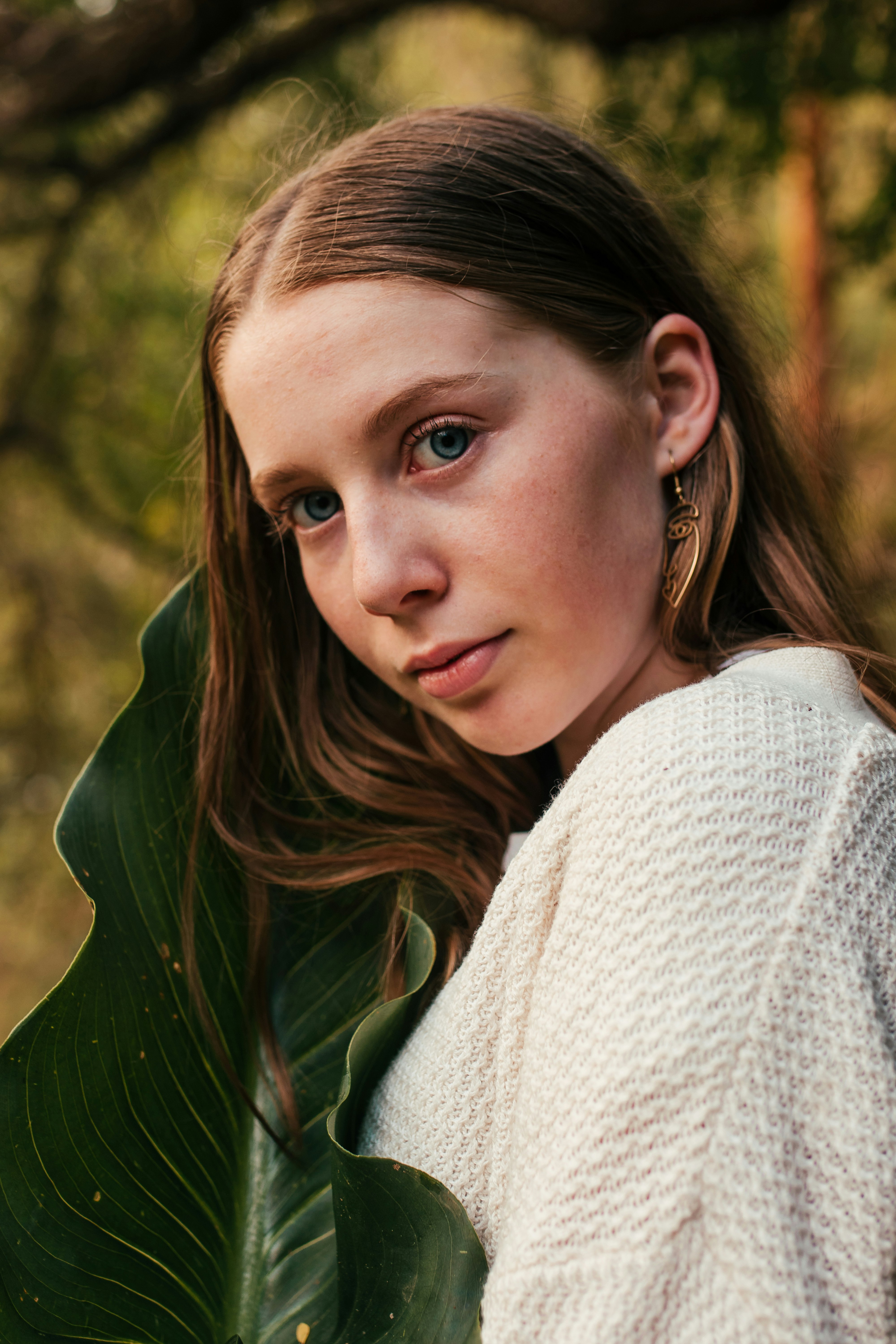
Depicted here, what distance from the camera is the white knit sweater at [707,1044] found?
67 cm

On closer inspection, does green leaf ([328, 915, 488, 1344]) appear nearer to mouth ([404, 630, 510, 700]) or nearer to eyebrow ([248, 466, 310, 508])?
mouth ([404, 630, 510, 700])

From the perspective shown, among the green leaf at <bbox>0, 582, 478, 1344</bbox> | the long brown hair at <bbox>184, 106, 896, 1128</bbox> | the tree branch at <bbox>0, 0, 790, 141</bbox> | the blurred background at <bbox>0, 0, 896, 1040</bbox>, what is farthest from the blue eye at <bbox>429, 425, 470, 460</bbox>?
the tree branch at <bbox>0, 0, 790, 141</bbox>

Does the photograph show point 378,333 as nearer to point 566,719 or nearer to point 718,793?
point 566,719

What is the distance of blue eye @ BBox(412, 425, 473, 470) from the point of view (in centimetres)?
106

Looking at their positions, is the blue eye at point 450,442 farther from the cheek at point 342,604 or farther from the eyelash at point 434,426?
the cheek at point 342,604

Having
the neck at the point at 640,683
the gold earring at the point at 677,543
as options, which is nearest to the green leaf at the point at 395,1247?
the neck at the point at 640,683

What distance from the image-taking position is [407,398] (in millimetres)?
1026

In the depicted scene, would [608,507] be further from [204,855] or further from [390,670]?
[204,855]

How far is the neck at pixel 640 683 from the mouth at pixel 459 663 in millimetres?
170

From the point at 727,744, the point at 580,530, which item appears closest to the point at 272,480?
the point at 580,530

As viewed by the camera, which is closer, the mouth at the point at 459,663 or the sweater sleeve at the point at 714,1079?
the sweater sleeve at the point at 714,1079

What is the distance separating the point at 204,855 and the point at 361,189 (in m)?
0.85

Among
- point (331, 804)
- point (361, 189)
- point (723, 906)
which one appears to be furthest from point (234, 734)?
point (723, 906)

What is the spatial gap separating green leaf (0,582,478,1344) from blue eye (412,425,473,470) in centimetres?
51
